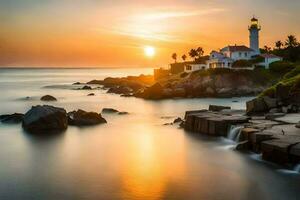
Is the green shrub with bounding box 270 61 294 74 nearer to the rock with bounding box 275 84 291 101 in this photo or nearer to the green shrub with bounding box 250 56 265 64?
the green shrub with bounding box 250 56 265 64

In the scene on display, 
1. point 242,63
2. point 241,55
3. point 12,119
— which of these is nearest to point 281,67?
point 242,63

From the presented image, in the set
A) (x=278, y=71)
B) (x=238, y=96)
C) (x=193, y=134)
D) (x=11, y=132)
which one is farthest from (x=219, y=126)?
(x=278, y=71)

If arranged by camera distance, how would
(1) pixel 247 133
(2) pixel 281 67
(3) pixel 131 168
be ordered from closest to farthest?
(3) pixel 131 168, (1) pixel 247 133, (2) pixel 281 67

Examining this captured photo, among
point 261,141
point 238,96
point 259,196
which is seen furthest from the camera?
point 238,96

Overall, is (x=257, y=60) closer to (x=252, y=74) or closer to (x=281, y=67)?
(x=281, y=67)

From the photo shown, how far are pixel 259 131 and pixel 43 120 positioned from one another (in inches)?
782

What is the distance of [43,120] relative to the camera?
39938 millimetres

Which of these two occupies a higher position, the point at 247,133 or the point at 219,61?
the point at 219,61

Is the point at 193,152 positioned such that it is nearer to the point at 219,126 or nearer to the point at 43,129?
the point at 219,126

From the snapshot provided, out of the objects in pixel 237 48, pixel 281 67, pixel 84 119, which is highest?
pixel 237 48

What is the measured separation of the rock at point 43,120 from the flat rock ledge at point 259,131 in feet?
38.7

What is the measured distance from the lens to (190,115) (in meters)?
40.2

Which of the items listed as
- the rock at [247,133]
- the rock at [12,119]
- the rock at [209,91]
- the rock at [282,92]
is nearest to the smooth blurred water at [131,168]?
the rock at [247,133]

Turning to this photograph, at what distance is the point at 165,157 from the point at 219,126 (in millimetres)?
7284
